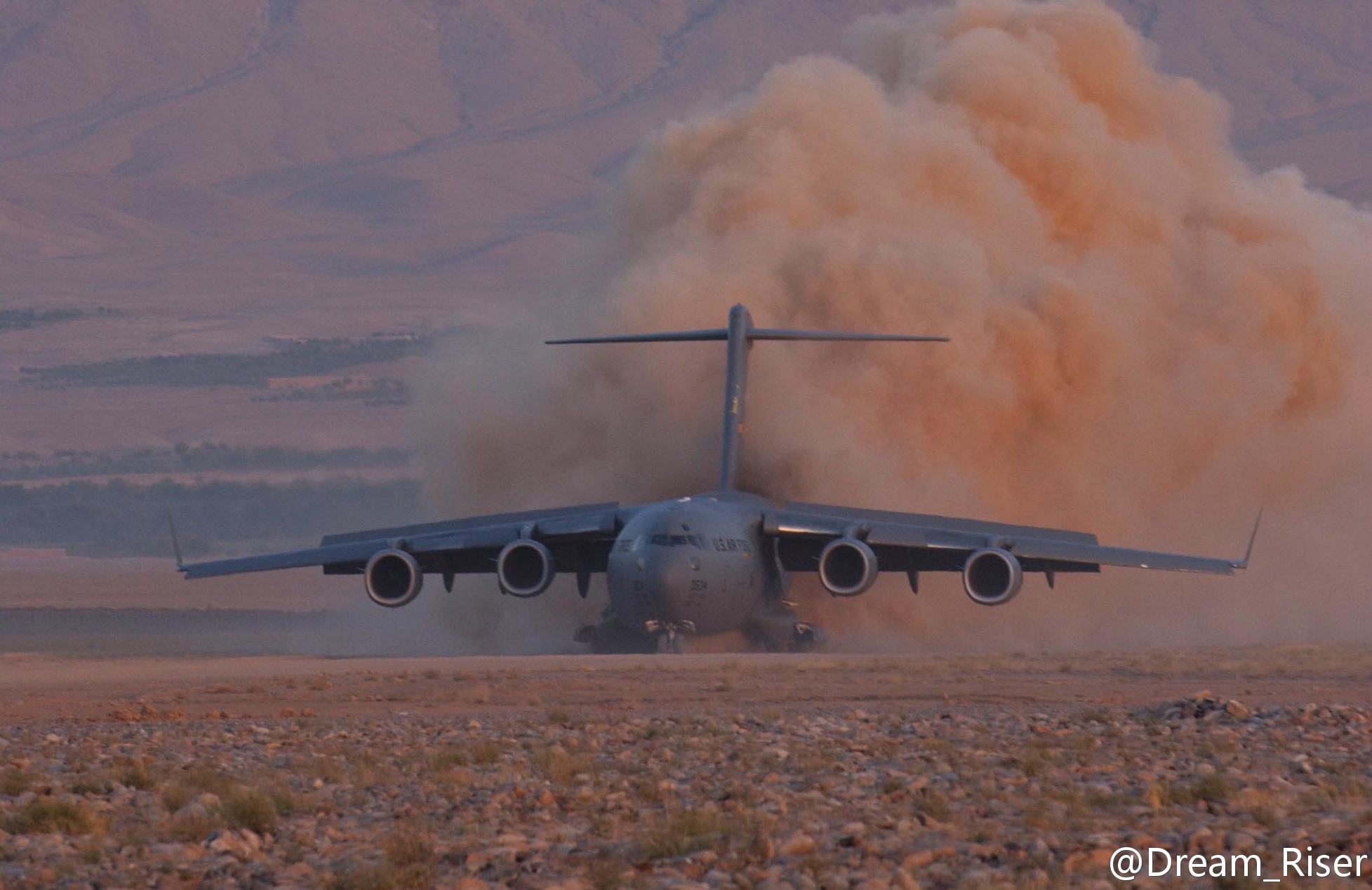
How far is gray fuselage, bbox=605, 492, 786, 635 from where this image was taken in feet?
105

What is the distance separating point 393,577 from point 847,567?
716 centimetres

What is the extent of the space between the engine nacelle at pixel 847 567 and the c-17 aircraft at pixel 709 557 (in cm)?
2

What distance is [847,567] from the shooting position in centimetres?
3356

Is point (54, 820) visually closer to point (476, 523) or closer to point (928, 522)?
point (476, 523)

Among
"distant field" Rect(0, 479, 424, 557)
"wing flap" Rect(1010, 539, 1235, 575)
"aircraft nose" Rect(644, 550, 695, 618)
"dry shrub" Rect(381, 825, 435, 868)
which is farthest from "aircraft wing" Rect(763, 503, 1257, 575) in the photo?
"distant field" Rect(0, 479, 424, 557)

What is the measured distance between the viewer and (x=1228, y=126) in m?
51.2

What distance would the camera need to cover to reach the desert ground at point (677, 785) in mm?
11891

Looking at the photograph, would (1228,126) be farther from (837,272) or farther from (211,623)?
(211,623)

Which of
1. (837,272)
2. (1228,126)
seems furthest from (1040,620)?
(1228,126)

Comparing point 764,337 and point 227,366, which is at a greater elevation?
point 227,366

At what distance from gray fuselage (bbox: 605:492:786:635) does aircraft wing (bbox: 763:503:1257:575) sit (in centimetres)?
92

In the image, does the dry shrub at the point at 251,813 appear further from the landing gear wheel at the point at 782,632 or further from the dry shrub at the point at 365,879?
the landing gear wheel at the point at 782,632

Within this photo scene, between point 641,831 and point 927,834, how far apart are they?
66.5 inches

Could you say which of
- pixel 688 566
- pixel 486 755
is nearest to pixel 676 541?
pixel 688 566
